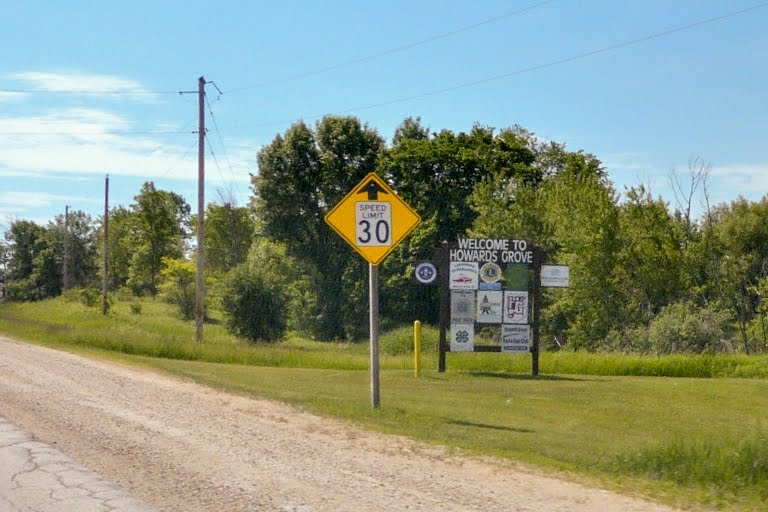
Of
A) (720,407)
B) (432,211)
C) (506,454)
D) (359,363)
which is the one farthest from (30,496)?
(432,211)

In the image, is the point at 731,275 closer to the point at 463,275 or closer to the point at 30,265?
the point at 463,275

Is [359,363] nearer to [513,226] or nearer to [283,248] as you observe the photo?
[513,226]

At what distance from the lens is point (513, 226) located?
146 ft

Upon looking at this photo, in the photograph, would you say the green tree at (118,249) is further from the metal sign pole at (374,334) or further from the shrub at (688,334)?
the metal sign pole at (374,334)

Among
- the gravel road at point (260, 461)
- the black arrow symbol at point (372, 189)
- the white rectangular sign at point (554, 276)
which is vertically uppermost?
the black arrow symbol at point (372, 189)

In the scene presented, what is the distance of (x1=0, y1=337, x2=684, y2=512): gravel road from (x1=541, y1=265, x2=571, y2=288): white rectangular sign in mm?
10015

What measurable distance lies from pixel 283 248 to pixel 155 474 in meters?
51.8

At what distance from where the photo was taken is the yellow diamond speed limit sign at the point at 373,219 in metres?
14.9

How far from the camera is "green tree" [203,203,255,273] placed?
87.4 meters

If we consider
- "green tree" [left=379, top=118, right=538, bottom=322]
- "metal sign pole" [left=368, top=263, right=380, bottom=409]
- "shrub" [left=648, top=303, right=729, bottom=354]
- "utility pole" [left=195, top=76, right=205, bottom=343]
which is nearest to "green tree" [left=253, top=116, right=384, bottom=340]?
Answer: "green tree" [left=379, top=118, right=538, bottom=322]

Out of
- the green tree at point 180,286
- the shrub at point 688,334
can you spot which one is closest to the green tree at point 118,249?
the green tree at point 180,286

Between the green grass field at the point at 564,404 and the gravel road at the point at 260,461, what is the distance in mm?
764

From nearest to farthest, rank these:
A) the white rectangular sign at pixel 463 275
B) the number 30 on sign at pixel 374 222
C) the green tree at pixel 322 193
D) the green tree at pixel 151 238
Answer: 1. the number 30 on sign at pixel 374 222
2. the white rectangular sign at pixel 463 275
3. the green tree at pixel 322 193
4. the green tree at pixel 151 238

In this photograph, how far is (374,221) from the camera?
15.1 m
